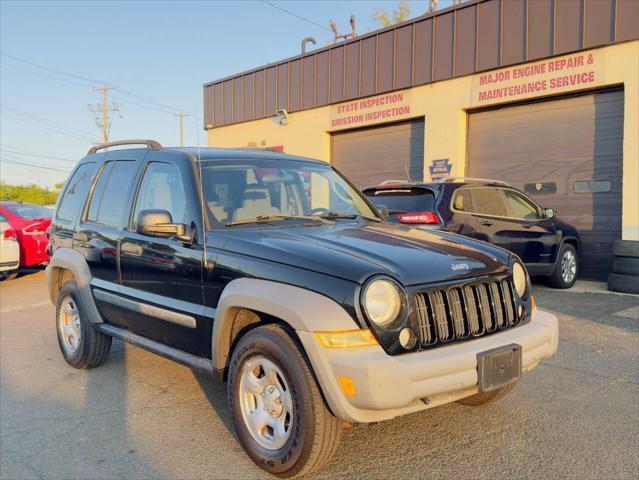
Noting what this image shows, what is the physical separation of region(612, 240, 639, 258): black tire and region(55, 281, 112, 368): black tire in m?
7.32

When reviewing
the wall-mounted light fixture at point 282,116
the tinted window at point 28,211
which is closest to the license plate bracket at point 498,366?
the tinted window at point 28,211

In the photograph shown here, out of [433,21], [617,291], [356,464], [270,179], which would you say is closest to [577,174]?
[617,291]

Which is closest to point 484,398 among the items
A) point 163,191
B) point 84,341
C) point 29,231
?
point 163,191

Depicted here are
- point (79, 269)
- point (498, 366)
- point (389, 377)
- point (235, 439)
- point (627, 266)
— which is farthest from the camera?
point (627, 266)

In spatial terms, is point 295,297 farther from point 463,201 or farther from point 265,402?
point 463,201

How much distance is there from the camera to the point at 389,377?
2652mm

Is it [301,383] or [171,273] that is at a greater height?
[171,273]

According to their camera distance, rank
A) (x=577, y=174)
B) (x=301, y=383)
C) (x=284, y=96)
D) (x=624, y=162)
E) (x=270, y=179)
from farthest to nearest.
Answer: (x=284, y=96) < (x=577, y=174) < (x=624, y=162) < (x=270, y=179) < (x=301, y=383)

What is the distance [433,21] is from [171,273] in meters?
10.4

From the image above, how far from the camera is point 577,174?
34.4 ft

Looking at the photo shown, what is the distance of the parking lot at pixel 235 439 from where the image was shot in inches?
125

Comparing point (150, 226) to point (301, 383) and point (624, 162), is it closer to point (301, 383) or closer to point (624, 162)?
point (301, 383)

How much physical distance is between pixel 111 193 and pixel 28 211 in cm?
810

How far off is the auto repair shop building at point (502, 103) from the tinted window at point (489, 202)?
287 centimetres
